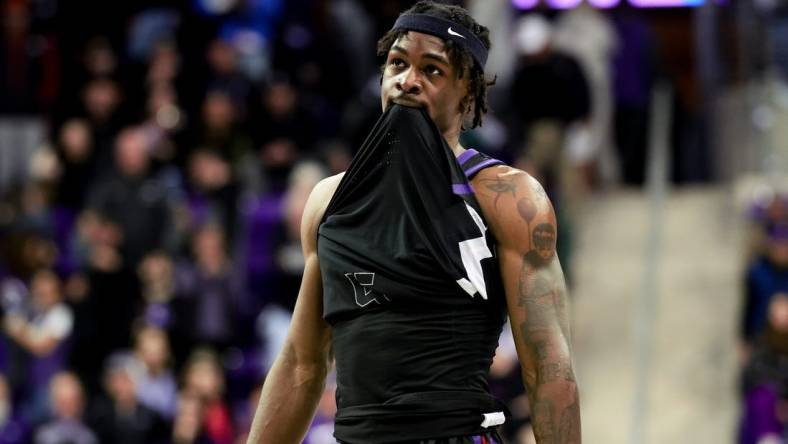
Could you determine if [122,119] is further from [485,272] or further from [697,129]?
[485,272]

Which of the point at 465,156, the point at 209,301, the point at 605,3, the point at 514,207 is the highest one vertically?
the point at 465,156

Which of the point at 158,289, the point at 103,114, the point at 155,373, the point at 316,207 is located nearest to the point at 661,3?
the point at 103,114

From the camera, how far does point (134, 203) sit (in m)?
12.8

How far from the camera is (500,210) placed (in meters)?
3.86

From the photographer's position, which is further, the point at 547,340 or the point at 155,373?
the point at 155,373

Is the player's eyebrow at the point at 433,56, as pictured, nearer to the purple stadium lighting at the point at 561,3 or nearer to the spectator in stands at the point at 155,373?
the spectator in stands at the point at 155,373

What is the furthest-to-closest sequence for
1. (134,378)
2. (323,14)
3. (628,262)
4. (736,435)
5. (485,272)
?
1. (323,14)
2. (628,262)
3. (134,378)
4. (736,435)
5. (485,272)

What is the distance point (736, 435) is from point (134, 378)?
4688 mm

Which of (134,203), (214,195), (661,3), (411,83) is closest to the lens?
→ (411,83)

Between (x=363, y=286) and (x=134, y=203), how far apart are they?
9133 mm

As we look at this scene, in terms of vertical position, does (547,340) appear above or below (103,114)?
above

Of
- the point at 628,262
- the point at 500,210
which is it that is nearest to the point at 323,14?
the point at 628,262

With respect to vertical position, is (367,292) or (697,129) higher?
(367,292)

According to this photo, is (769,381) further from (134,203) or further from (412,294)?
(412,294)
